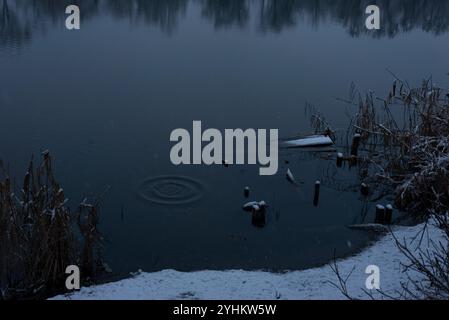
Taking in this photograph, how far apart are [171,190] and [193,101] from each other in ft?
16.5

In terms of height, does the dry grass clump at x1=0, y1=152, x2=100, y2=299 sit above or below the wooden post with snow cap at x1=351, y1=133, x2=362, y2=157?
below

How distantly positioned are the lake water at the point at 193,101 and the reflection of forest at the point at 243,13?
0.37ft

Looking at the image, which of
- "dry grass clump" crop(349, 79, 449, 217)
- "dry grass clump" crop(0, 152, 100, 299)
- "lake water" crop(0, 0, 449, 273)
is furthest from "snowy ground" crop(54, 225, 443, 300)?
"dry grass clump" crop(349, 79, 449, 217)

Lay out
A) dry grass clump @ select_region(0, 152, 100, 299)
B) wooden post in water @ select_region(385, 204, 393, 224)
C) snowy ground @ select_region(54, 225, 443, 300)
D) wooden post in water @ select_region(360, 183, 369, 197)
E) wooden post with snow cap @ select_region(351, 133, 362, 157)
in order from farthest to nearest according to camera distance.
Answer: wooden post with snow cap @ select_region(351, 133, 362, 157), wooden post in water @ select_region(360, 183, 369, 197), wooden post in water @ select_region(385, 204, 393, 224), dry grass clump @ select_region(0, 152, 100, 299), snowy ground @ select_region(54, 225, 443, 300)

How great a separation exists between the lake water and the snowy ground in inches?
30.0

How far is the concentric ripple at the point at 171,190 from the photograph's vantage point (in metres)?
10.3

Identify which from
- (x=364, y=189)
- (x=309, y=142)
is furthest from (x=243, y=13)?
(x=364, y=189)

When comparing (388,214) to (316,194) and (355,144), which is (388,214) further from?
(355,144)

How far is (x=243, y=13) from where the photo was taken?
90.6 ft

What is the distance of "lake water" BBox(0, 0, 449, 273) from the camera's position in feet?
30.8

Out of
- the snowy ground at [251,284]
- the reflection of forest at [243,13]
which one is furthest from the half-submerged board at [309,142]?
the reflection of forest at [243,13]

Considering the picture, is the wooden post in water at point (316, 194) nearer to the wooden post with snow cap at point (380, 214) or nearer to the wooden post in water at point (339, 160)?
the wooden post with snow cap at point (380, 214)

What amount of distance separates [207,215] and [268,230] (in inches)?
41.7

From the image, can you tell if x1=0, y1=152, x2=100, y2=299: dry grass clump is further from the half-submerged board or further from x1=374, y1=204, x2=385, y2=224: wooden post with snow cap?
the half-submerged board
